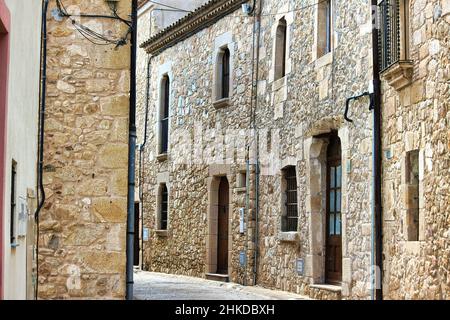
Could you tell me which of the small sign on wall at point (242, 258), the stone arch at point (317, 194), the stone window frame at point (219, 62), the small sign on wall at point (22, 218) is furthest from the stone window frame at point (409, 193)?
the stone window frame at point (219, 62)

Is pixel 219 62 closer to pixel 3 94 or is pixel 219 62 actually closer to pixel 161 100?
pixel 161 100

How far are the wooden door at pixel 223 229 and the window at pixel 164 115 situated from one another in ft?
11.2

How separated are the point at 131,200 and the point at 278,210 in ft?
18.9

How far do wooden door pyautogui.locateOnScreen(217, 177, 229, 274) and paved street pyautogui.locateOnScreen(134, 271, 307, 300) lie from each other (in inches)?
22.5

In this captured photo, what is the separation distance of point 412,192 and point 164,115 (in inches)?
476

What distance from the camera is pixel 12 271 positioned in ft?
27.1

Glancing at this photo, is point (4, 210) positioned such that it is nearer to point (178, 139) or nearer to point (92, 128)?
point (92, 128)

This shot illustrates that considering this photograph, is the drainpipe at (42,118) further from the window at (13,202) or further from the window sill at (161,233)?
the window sill at (161,233)

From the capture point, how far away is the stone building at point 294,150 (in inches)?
440

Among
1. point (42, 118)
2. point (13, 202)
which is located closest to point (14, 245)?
point (13, 202)

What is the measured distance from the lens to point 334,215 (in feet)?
48.4

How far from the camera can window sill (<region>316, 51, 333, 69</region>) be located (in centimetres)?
1452

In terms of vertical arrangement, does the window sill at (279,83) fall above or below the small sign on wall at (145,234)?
above

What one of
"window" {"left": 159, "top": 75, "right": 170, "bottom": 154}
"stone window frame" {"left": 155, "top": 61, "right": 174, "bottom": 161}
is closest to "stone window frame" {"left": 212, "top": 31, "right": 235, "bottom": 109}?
"stone window frame" {"left": 155, "top": 61, "right": 174, "bottom": 161}
